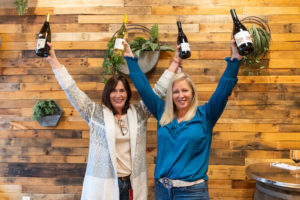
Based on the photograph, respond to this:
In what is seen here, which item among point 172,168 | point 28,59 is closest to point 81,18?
point 28,59

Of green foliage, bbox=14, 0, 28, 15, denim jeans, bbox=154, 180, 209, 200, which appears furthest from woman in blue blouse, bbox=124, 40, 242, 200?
green foliage, bbox=14, 0, 28, 15

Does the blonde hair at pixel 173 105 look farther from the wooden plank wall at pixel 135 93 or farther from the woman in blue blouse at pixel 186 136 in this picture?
the wooden plank wall at pixel 135 93

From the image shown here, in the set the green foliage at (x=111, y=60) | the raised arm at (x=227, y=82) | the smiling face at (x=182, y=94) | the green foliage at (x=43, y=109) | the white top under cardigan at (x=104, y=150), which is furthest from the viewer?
the green foliage at (x=43, y=109)

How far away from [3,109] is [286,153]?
2.56 metres

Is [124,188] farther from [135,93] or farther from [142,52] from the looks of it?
[142,52]

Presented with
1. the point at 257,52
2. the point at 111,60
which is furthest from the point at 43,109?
the point at 257,52

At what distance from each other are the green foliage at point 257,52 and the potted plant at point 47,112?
5.47 ft

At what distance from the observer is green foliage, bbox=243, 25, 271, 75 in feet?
7.34

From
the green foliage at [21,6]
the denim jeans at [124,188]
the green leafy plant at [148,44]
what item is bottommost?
the denim jeans at [124,188]

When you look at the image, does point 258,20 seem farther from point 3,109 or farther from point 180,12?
point 3,109

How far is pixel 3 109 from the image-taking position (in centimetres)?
251

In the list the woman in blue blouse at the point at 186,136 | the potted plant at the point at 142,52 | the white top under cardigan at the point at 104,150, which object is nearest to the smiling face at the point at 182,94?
the woman in blue blouse at the point at 186,136

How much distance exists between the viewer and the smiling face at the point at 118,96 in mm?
1730

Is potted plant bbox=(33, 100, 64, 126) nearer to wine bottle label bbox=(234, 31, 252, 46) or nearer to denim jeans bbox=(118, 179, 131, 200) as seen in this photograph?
denim jeans bbox=(118, 179, 131, 200)
